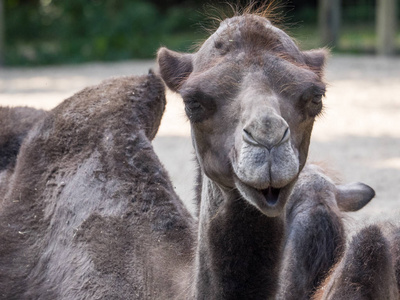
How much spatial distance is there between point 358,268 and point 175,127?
8.00 m

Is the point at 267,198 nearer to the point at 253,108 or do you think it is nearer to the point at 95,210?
the point at 253,108

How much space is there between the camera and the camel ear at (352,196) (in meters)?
4.52

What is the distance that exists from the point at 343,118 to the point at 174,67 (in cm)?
824

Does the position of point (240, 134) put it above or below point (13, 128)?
above

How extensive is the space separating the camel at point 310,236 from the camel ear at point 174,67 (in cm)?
86

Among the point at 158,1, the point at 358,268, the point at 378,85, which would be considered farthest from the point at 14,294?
the point at 158,1

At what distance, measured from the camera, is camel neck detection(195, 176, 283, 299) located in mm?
3162

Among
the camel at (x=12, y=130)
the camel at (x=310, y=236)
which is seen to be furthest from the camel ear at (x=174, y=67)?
the camel at (x=12, y=130)

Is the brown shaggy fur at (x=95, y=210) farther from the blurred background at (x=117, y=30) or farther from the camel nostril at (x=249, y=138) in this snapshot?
the blurred background at (x=117, y=30)

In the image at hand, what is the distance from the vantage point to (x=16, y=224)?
13.2 ft

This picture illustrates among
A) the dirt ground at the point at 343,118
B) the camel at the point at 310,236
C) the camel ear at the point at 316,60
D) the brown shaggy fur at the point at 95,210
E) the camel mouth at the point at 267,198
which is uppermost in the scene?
the camel ear at the point at 316,60

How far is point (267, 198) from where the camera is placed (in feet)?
9.62

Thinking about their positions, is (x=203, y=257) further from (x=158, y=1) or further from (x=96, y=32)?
(x=158, y=1)

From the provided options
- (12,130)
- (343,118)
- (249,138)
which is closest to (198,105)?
(249,138)
